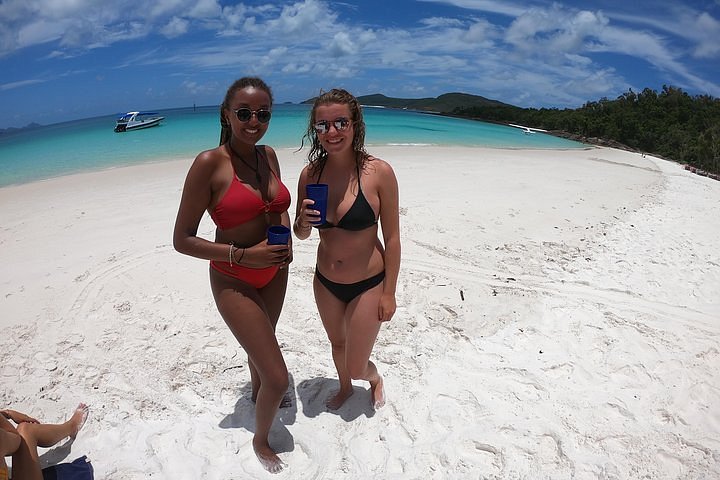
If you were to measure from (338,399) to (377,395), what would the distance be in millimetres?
305

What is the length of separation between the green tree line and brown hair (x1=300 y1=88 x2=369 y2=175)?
1061 inches

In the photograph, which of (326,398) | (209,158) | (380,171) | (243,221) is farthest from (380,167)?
(326,398)

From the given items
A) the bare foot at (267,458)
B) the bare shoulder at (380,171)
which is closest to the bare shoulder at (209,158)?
the bare shoulder at (380,171)

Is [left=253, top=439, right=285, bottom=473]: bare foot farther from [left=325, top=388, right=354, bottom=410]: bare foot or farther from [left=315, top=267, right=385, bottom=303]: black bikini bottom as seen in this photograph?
[left=315, top=267, right=385, bottom=303]: black bikini bottom

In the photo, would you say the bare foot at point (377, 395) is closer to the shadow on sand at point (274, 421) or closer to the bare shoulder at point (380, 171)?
the shadow on sand at point (274, 421)

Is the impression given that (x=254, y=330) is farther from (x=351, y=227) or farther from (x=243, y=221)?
(x=351, y=227)

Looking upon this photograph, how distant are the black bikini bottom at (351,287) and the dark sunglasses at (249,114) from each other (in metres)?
1.11

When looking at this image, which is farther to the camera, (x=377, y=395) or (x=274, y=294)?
(x=377, y=395)

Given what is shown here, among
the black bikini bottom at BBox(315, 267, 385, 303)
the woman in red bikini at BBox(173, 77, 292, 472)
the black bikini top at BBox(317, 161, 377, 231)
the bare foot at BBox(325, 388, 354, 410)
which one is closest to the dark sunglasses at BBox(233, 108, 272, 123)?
the woman in red bikini at BBox(173, 77, 292, 472)

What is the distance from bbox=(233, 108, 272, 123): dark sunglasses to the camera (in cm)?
236

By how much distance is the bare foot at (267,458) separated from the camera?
2711 millimetres

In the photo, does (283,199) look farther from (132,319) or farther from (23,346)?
(23,346)

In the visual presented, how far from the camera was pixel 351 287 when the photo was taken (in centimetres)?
A: 281

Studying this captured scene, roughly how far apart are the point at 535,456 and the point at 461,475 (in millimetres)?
529
